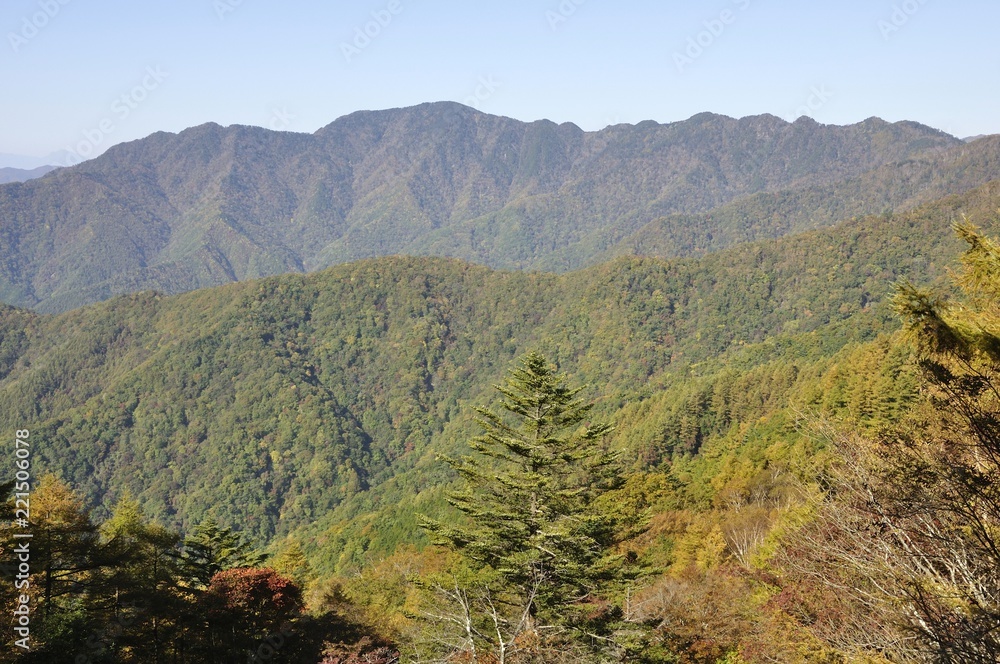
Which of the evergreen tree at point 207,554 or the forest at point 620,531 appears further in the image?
the evergreen tree at point 207,554

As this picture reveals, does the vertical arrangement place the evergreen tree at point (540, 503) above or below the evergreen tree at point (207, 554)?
above

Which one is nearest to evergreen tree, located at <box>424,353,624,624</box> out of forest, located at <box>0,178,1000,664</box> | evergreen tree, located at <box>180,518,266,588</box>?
forest, located at <box>0,178,1000,664</box>

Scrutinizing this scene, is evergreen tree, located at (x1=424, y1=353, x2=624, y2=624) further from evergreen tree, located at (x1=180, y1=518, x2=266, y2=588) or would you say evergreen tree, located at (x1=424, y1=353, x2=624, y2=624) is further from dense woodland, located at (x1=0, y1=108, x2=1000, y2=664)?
evergreen tree, located at (x1=180, y1=518, x2=266, y2=588)

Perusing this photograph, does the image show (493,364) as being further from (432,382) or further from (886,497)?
A: (886,497)

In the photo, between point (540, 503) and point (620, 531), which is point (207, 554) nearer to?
point (540, 503)

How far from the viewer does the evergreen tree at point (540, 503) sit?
14.0m

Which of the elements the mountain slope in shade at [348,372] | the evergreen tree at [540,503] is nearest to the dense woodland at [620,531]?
the evergreen tree at [540,503]

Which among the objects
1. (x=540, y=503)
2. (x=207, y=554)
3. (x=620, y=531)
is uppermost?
(x=540, y=503)

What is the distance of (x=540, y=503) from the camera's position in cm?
1446

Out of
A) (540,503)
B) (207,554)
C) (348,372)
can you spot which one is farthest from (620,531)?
(348,372)

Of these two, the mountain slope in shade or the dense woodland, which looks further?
the mountain slope in shade

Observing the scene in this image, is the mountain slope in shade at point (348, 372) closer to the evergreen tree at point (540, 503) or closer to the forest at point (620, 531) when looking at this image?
the forest at point (620, 531)

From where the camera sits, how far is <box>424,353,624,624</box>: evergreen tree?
14.0 m

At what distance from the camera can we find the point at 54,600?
59.9 ft
